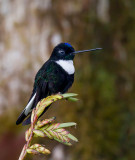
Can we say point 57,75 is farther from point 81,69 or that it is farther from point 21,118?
point 81,69

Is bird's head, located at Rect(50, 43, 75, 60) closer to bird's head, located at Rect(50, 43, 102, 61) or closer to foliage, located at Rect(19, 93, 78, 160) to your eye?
bird's head, located at Rect(50, 43, 102, 61)

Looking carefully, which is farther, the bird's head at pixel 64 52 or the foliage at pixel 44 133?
the bird's head at pixel 64 52

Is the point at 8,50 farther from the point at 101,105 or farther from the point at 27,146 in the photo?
the point at 27,146

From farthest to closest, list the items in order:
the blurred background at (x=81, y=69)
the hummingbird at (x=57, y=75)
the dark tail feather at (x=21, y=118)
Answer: the blurred background at (x=81, y=69) → the hummingbird at (x=57, y=75) → the dark tail feather at (x=21, y=118)

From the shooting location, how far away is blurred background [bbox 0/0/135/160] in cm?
390

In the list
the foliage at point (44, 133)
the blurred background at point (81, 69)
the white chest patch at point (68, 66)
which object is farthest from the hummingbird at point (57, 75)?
the blurred background at point (81, 69)

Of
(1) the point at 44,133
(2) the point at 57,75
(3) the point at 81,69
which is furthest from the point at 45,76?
(3) the point at 81,69

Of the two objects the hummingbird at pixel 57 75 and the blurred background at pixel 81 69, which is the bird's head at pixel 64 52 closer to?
the hummingbird at pixel 57 75

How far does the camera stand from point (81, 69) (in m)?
4.36

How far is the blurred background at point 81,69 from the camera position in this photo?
390 centimetres

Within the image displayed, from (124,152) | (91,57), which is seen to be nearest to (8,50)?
(91,57)

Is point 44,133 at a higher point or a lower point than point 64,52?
lower

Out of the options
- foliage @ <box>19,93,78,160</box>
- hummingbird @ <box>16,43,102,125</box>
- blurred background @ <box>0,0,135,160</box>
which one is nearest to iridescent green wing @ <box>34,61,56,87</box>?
hummingbird @ <box>16,43,102,125</box>

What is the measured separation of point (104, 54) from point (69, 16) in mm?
821
